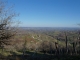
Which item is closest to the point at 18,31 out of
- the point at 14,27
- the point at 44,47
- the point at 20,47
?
the point at 14,27

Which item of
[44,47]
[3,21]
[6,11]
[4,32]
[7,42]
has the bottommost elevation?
[44,47]

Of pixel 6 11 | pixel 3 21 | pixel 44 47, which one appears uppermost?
pixel 6 11

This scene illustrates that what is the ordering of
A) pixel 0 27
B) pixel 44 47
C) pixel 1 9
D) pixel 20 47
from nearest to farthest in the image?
pixel 0 27 < pixel 1 9 < pixel 20 47 < pixel 44 47

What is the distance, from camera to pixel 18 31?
14.6 meters

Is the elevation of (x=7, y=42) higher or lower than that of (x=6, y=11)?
lower

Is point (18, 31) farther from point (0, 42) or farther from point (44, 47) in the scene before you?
point (44, 47)

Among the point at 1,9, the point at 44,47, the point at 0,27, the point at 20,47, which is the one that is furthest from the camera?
the point at 44,47

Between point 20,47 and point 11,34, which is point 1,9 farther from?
point 20,47

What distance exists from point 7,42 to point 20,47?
4570 cm

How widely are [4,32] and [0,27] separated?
0.64 metres

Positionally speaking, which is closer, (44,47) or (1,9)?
(1,9)

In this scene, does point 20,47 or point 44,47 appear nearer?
point 20,47

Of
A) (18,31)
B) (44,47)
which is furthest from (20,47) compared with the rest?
(18,31)

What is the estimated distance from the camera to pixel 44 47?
64.4 m
